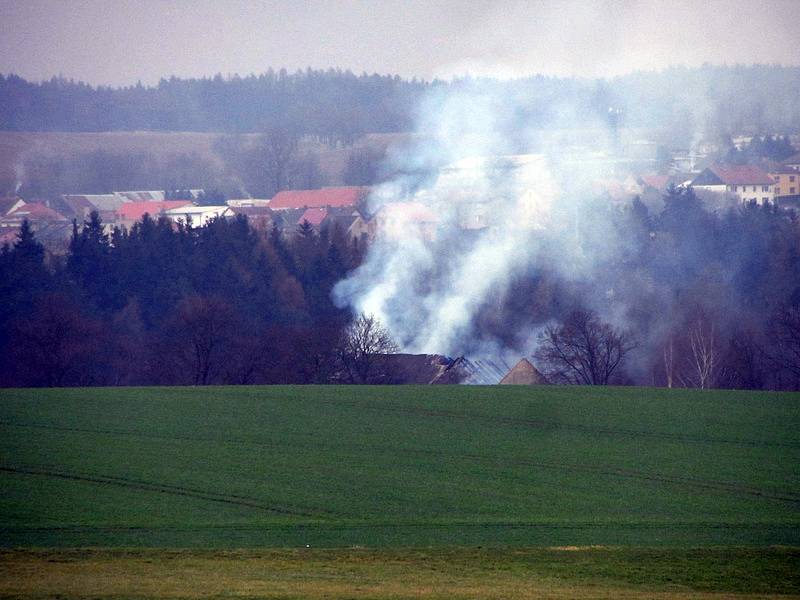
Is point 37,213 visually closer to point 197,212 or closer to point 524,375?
point 197,212

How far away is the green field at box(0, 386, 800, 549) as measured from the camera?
20.7 metres

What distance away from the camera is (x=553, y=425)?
31.1m

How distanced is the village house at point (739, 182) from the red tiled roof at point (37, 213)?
61.3 metres

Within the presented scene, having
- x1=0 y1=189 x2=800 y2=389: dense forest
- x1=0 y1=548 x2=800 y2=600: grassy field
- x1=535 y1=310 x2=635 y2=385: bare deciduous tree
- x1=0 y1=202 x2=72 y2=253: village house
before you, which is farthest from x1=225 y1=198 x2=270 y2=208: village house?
x1=0 y1=548 x2=800 y2=600: grassy field

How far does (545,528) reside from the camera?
68.8 feet

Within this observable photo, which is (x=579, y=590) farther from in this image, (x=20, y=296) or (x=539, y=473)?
(x=20, y=296)

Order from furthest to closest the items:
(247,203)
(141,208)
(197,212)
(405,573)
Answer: (247,203)
(141,208)
(197,212)
(405,573)

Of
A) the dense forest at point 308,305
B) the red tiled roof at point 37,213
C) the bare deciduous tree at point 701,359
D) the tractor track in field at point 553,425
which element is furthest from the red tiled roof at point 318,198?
the tractor track in field at point 553,425

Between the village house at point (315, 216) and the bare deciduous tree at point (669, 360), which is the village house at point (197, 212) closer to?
the village house at point (315, 216)

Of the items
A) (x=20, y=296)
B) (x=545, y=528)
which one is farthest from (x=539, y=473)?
(x=20, y=296)

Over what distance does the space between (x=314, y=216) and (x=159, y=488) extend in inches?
3020

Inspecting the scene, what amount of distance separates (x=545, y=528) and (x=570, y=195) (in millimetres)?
53353

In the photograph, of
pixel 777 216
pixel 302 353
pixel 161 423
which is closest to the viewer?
pixel 161 423

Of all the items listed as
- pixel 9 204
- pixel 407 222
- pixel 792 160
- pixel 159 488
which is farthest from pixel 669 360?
pixel 9 204
